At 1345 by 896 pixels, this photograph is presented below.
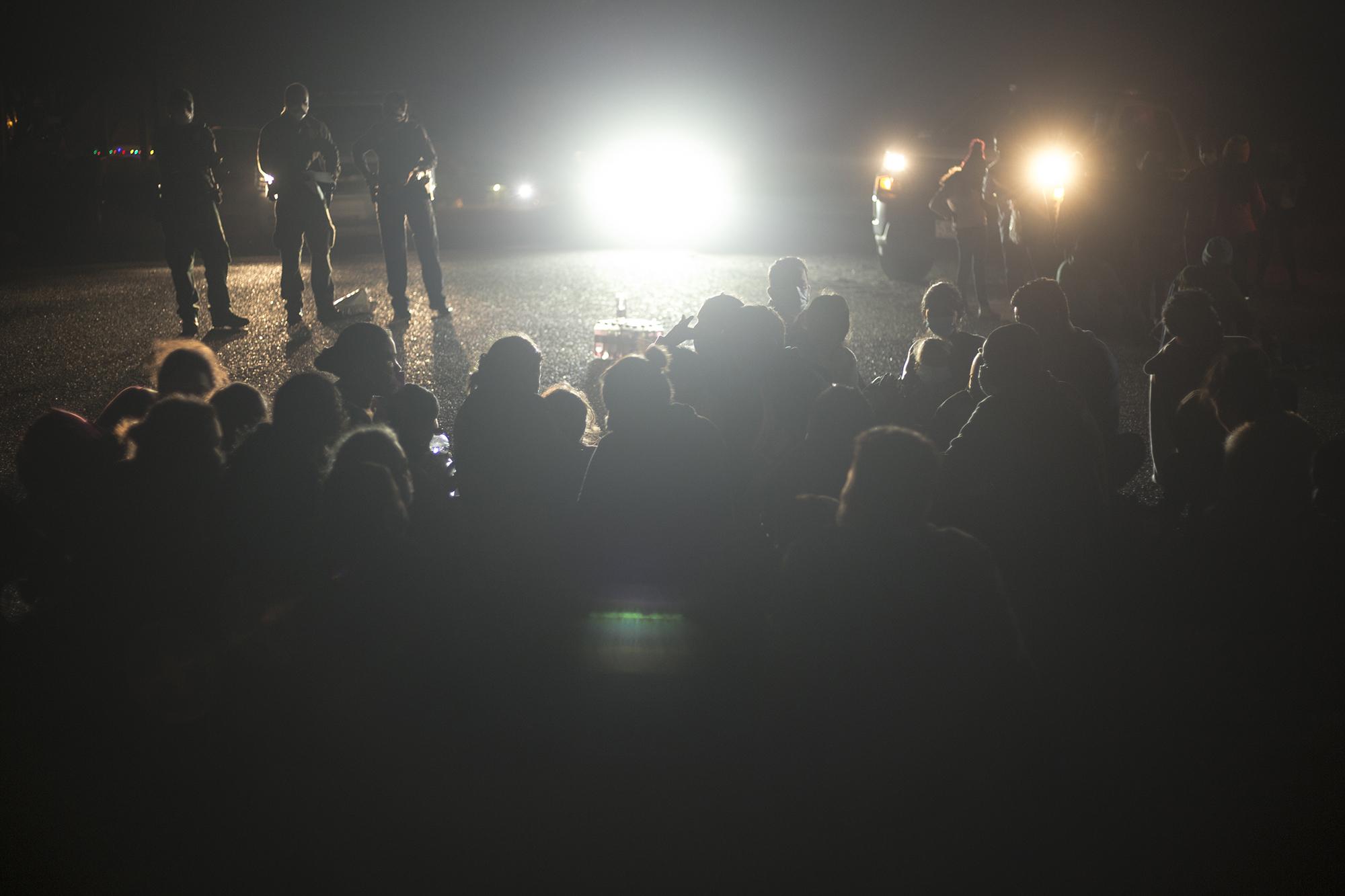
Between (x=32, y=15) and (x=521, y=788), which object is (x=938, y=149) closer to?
(x=521, y=788)

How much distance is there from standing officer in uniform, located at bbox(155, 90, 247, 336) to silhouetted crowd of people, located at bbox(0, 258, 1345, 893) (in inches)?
221

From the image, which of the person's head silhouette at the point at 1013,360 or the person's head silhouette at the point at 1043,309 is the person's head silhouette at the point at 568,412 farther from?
the person's head silhouette at the point at 1043,309

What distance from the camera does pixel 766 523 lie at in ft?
13.8

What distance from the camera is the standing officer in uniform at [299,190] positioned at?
9.74m

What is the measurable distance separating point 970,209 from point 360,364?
24.4ft

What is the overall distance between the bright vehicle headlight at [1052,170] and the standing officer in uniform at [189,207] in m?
7.25

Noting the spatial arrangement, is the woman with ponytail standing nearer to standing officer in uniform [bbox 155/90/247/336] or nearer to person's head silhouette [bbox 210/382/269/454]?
standing officer in uniform [bbox 155/90/247/336]

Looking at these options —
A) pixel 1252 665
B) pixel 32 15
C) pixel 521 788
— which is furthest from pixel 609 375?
pixel 32 15

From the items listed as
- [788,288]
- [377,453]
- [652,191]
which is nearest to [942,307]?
[788,288]

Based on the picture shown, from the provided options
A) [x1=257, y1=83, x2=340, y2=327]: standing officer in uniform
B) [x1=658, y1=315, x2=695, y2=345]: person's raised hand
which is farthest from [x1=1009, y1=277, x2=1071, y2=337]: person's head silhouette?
[x1=257, y1=83, x2=340, y2=327]: standing officer in uniform

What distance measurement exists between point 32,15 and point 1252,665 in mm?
24315

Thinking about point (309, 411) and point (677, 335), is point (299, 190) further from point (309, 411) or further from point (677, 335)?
point (309, 411)

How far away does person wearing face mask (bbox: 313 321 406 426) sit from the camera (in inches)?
184

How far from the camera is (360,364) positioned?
15.3 feet
